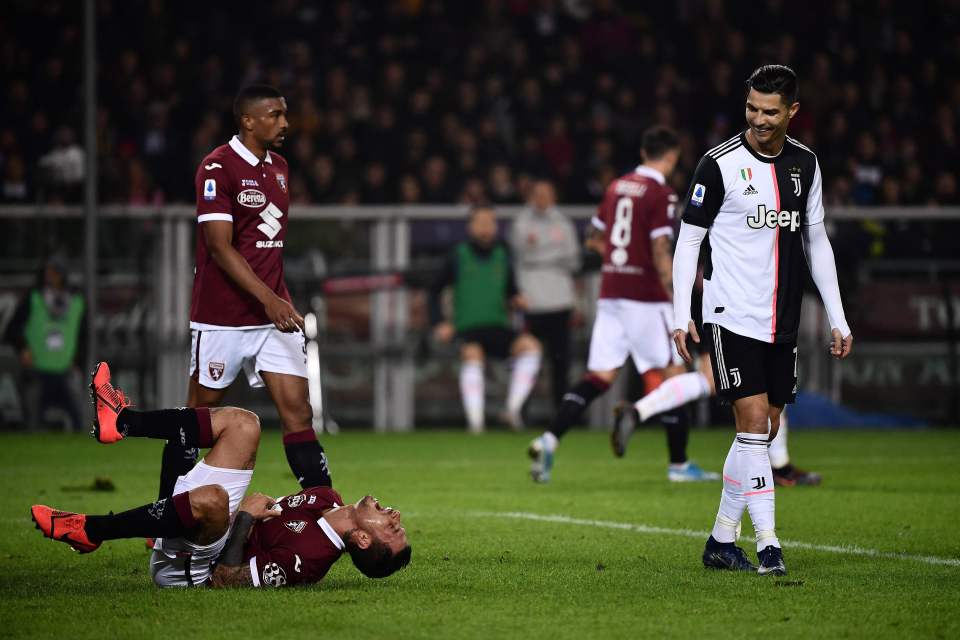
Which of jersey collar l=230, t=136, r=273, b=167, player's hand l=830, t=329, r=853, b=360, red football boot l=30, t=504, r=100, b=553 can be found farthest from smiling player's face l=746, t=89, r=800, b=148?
red football boot l=30, t=504, r=100, b=553

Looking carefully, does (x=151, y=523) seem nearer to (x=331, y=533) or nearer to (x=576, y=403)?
(x=331, y=533)

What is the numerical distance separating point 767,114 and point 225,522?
2747mm

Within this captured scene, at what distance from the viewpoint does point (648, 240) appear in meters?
11.1

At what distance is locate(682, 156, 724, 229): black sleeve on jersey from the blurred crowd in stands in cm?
1076

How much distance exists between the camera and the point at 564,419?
35.6ft

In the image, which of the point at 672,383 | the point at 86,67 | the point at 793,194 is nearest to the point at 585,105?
the point at 86,67

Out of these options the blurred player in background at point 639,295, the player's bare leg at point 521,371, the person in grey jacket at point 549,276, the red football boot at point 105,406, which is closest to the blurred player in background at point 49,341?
the player's bare leg at point 521,371

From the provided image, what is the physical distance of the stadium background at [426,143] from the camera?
1666 centimetres

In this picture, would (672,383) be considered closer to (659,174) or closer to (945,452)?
(659,174)

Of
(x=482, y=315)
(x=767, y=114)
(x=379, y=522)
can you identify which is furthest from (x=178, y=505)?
(x=482, y=315)

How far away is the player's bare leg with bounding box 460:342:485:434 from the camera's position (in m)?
16.1

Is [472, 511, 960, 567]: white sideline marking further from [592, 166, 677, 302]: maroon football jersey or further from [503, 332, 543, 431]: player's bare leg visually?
[503, 332, 543, 431]: player's bare leg

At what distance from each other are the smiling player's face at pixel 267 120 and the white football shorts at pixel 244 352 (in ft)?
2.99

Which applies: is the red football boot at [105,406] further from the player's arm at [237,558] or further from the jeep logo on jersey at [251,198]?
the jeep logo on jersey at [251,198]
